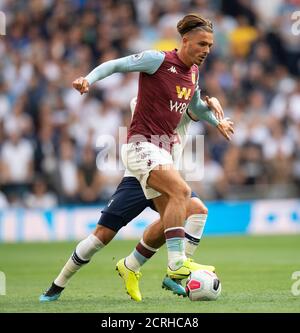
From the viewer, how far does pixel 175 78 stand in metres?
8.60

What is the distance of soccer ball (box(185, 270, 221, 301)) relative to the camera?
8102mm

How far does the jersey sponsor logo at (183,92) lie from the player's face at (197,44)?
267 mm

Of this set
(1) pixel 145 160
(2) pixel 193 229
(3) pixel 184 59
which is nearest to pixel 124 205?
(1) pixel 145 160

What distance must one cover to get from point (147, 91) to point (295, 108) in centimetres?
1049

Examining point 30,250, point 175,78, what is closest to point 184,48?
point 175,78

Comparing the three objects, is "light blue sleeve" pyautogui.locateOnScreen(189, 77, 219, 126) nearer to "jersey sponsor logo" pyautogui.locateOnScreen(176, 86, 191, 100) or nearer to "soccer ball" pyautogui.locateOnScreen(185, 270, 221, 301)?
"jersey sponsor logo" pyautogui.locateOnScreen(176, 86, 191, 100)

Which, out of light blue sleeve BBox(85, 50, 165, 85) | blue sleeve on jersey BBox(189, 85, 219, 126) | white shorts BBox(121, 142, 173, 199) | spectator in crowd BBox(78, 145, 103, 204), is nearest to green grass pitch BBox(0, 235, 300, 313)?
white shorts BBox(121, 142, 173, 199)

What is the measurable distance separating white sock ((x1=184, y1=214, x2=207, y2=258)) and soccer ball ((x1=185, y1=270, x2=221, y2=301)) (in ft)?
2.97

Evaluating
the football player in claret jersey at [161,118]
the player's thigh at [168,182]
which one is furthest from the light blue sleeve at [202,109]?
the player's thigh at [168,182]

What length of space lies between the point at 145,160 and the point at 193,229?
3.35 feet

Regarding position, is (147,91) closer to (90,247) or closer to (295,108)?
(90,247)

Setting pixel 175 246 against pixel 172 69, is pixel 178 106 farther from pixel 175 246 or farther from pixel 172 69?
pixel 175 246

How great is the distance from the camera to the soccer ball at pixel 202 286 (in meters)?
8.10
